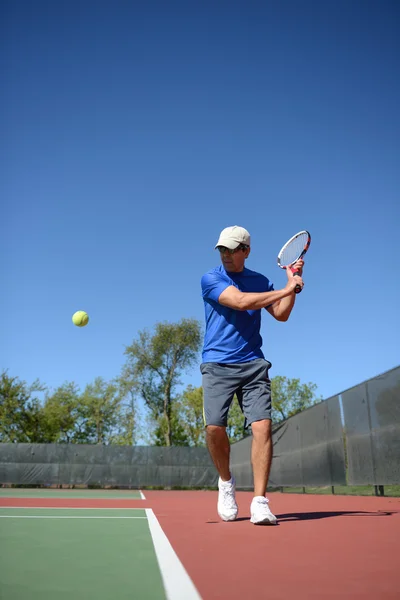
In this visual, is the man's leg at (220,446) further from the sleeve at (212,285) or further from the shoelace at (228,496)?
the sleeve at (212,285)

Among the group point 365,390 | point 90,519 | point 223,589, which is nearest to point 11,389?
point 365,390

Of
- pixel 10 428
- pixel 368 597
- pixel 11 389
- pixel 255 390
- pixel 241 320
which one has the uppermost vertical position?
pixel 11 389

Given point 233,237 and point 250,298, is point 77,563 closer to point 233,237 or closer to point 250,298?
point 250,298

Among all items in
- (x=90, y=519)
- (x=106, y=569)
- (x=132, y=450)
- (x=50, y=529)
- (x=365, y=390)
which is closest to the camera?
(x=106, y=569)

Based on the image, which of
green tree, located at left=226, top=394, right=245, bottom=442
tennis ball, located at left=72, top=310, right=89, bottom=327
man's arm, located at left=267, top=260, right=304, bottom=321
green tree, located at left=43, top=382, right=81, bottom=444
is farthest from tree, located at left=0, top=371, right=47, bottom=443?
man's arm, located at left=267, top=260, right=304, bottom=321

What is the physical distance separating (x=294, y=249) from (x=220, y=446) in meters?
1.77

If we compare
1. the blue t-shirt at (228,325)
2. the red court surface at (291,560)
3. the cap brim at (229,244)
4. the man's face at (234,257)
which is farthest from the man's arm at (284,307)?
the red court surface at (291,560)

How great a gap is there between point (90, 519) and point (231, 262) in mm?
1838

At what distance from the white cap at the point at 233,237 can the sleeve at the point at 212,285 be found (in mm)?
213

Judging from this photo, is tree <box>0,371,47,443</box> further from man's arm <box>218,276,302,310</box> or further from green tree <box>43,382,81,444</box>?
man's arm <box>218,276,302,310</box>

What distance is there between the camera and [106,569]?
1.68 meters

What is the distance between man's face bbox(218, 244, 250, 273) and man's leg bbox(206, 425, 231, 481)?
3.42 feet

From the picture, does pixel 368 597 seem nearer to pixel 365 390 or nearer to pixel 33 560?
pixel 33 560

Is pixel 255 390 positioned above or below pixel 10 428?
below
